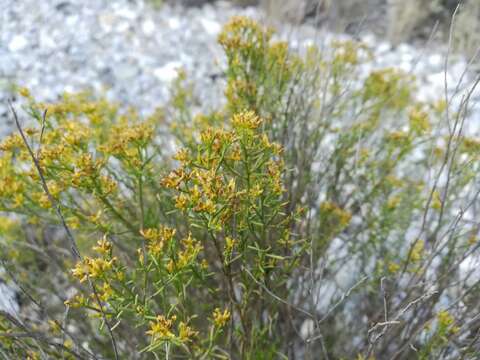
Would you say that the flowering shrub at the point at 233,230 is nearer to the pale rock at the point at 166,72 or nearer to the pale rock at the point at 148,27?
the pale rock at the point at 166,72

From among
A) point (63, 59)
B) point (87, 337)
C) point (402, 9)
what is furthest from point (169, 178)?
point (402, 9)

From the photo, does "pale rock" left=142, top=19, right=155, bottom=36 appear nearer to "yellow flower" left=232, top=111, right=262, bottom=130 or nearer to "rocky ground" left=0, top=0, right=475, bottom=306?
"rocky ground" left=0, top=0, right=475, bottom=306

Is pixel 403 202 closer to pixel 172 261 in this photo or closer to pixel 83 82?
pixel 172 261

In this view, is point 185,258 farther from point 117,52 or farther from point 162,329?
point 117,52

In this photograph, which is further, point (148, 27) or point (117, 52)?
point (148, 27)

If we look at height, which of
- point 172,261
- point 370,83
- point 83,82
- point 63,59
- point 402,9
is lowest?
point 172,261

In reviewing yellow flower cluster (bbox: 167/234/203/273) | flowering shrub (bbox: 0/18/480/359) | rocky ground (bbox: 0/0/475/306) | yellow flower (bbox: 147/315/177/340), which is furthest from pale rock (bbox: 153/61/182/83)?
yellow flower (bbox: 147/315/177/340)

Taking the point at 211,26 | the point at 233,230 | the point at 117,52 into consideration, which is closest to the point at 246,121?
the point at 233,230
